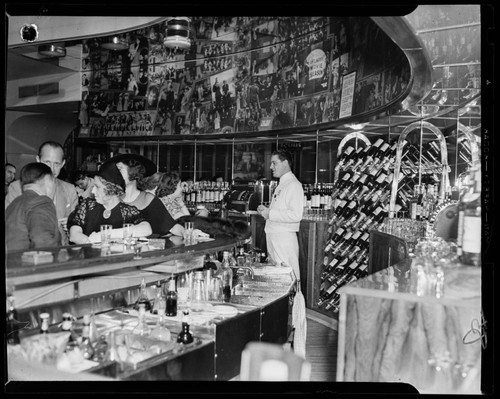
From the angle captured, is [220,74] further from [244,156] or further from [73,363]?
[73,363]

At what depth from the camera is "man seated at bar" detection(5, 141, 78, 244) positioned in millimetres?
3607

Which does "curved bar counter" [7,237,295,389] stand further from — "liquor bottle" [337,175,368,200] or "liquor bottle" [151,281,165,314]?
"liquor bottle" [337,175,368,200]

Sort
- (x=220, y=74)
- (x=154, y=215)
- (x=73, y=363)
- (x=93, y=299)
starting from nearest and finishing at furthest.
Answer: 1. (x=73, y=363)
2. (x=93, y=299)
3. (x=154, y=215)
4. (x=220, y=74)

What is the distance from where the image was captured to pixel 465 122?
13.9 feet

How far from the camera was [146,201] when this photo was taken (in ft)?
13.7

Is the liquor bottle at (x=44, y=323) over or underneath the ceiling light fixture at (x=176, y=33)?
underneath

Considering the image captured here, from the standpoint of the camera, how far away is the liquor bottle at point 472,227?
253 centimetres

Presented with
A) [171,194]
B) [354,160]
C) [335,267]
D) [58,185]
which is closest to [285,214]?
[335,267]

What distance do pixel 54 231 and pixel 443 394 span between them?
2029 mm

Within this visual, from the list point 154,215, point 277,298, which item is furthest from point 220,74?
point 277,298

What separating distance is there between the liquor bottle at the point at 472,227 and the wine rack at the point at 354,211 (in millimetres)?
2944

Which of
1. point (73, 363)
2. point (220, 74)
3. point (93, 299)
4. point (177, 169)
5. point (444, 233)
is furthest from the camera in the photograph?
point (177, 169)

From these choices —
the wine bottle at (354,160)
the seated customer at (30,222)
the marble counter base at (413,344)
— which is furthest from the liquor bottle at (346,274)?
the seated customer at (30,222)

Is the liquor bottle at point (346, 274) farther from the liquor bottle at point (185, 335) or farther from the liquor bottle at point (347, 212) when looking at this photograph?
the liquor bottle at point (185, 335)
